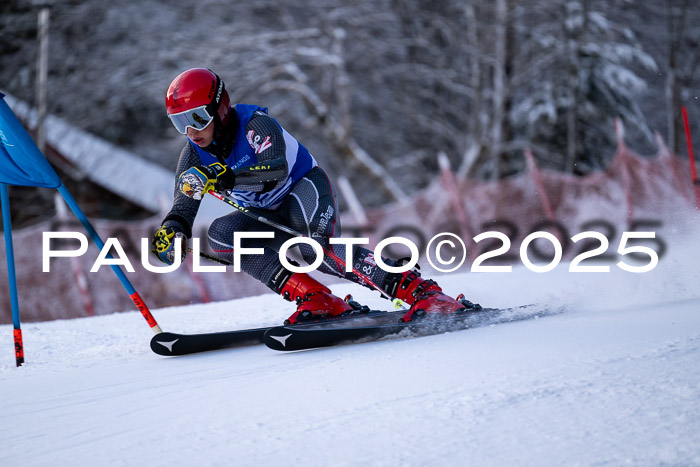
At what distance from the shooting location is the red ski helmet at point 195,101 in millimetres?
4020

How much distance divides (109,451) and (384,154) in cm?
2010

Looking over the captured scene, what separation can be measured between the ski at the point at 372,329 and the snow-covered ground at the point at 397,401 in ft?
0.24

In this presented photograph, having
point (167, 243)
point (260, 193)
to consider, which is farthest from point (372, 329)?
point (167, 243)

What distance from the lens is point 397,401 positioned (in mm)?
2561

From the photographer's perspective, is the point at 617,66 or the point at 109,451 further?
the point at 617,66

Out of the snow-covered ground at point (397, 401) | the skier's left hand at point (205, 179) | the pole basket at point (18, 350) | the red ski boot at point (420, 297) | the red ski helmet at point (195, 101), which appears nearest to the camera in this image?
the snow-covered ground at point (397, 401)

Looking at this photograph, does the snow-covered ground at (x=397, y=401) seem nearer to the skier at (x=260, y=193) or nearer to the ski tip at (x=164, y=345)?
the ski tip at (x=164, y=345)

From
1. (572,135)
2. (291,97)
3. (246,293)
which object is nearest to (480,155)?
(572,135)

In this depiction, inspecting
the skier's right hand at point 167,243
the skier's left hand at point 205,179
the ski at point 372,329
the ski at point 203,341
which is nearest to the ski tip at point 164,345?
the ski at point 203,341

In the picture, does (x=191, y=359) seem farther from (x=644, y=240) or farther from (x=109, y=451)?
(x=644, y=240)

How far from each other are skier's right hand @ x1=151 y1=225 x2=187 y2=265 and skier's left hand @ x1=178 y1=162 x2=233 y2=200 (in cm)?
28

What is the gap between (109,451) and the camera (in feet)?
7.63

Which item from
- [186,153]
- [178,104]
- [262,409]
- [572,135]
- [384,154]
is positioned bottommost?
[384,154]

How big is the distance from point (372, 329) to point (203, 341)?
95 cm
